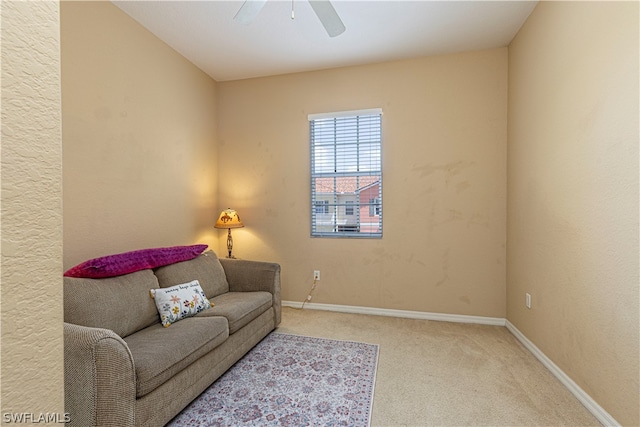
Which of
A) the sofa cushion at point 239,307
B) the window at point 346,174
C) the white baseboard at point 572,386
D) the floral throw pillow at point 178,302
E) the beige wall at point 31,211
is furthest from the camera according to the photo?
the window at point 346,174

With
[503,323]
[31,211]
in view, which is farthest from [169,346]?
[503,323]

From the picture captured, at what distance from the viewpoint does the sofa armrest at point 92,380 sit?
137 cm

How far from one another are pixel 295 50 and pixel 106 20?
5.41 feet

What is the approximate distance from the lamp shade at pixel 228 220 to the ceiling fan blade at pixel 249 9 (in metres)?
2.12

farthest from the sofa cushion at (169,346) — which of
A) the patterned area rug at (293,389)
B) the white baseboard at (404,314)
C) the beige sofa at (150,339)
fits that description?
the white baseboard at (404,314)

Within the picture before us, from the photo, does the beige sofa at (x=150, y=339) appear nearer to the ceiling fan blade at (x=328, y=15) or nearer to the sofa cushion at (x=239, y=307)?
the sofa cushion at (x=239, y=307)

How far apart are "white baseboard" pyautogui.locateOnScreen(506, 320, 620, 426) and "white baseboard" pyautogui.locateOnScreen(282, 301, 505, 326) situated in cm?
42

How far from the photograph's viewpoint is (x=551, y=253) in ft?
7.58

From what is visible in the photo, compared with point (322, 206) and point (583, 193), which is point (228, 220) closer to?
point (322, 206)

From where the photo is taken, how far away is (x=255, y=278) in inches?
120

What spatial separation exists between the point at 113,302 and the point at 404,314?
9.08 feet

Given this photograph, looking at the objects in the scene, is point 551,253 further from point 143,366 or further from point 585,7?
point 143,366

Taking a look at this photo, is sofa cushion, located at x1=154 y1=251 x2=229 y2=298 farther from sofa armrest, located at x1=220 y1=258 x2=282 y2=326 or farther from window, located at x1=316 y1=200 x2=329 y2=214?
window, located at x1=316 y1=200 x2=329 y2=214

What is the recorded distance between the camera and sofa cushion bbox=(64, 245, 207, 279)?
199 centimetres
